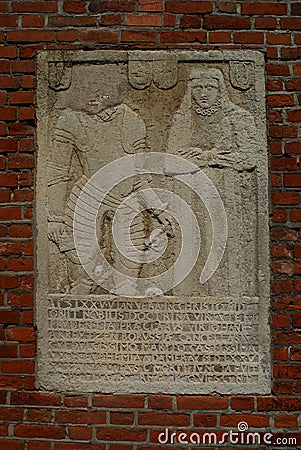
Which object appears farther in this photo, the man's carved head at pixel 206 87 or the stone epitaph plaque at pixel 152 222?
the man's carved head at pixel 206 87

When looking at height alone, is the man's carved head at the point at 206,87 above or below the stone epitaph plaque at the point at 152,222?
above

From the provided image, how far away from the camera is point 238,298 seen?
295cm

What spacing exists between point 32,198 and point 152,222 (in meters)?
0.69

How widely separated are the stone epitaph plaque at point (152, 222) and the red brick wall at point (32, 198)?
0.07 m

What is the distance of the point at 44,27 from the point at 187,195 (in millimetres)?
1275

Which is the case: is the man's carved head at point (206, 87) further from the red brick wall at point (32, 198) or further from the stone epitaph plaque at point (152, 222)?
the red brick wall at point (32, 198)

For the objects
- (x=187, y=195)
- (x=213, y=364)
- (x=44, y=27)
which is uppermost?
(x=44, y=27)

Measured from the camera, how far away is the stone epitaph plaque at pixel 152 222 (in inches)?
116

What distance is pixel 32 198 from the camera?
3021 mm

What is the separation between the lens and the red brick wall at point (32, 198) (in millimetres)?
2912

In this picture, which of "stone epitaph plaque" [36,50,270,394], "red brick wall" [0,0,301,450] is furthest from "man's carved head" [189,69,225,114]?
"red brick wall" [0,0,301,450]

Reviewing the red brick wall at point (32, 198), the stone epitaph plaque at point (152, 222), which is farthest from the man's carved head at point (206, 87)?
the red brick wall at point (32, 198)

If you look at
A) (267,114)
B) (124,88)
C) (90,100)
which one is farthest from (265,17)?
(90,100)

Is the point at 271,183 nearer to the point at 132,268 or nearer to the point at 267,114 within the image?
the point at 267,114
